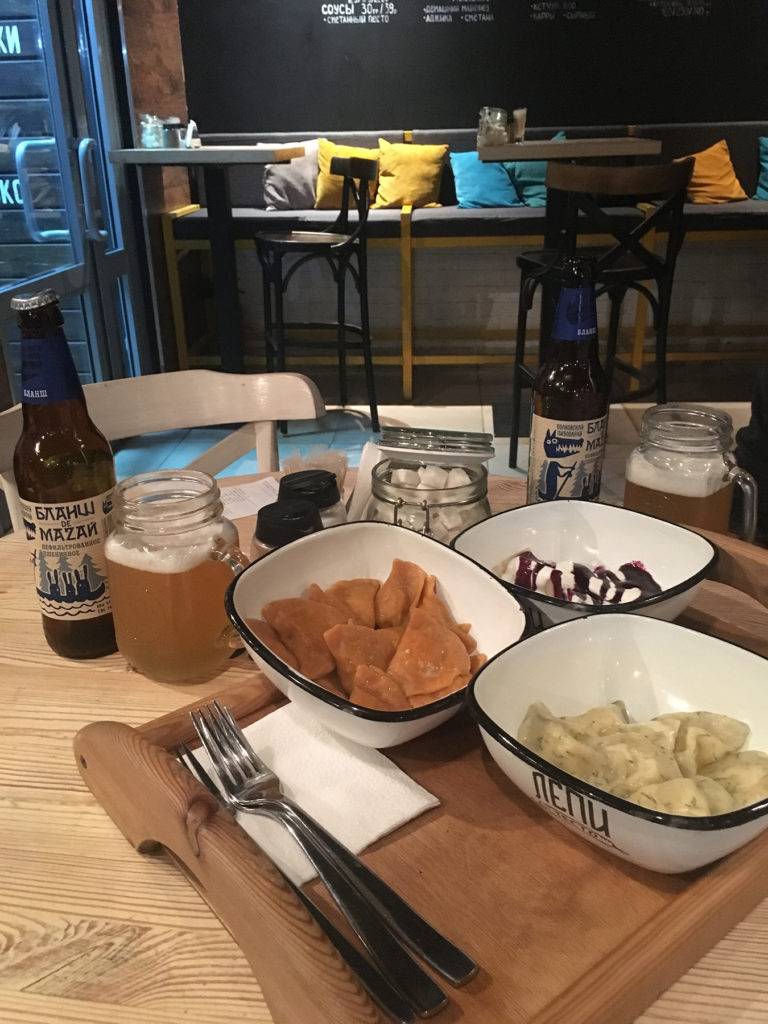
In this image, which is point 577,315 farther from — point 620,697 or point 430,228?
point 430,228

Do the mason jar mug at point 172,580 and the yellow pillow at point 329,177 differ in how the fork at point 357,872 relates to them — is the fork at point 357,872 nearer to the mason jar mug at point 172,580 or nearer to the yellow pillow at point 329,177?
the mason jar mug at point 172,580

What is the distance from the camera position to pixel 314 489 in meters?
0.85

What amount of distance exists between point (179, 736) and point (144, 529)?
0.59 ft

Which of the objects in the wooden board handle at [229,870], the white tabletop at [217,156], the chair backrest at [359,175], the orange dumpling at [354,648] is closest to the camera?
the wooden board handle at [229,870]

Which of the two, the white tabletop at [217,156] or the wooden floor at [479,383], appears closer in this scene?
the white tabletop at [217,156]

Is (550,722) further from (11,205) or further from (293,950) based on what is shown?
(11,205)

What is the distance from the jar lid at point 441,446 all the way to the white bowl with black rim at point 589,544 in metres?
0.10

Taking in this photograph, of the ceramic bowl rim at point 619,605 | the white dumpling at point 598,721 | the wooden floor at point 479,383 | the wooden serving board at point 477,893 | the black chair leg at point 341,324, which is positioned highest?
the ceramic bowl rim at point 619,605

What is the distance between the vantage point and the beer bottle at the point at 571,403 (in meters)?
0.86

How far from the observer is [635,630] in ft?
2.07

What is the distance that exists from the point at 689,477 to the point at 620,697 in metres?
0.35

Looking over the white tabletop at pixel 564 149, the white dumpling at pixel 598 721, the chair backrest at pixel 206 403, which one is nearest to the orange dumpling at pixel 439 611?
the white dumpling at pixel 598 721

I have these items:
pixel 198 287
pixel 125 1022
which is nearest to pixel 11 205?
pixel 198 287

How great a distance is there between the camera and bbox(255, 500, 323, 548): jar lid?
0.77 meters
